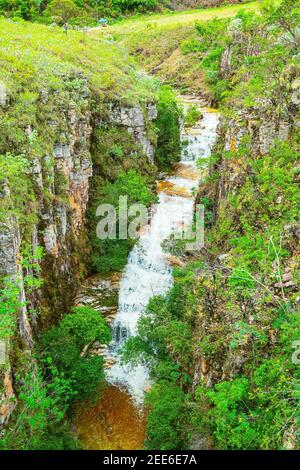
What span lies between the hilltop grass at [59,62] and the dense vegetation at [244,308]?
9084mm

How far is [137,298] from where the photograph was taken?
82.4 ft

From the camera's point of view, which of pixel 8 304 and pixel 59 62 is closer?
pixel 8 304

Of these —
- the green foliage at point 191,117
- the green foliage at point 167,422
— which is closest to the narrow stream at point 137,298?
the green foliage at point 167,422

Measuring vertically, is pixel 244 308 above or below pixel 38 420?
above

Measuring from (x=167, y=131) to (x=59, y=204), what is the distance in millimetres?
18174

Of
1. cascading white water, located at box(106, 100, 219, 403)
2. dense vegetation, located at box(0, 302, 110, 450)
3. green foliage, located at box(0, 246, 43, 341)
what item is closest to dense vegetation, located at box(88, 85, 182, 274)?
cascading white water, located at box(106, 100, 219, 403)

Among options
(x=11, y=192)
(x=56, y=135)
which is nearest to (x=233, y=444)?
(x=11, y=192)

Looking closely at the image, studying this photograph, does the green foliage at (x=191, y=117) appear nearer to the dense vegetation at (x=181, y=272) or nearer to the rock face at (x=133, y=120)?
the rock face at (x=133, y=120)

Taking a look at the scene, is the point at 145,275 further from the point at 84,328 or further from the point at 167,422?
the point at 167,422

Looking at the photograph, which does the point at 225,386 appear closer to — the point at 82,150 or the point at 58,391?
the point at 58,391

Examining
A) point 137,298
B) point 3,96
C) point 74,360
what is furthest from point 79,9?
point 74,360

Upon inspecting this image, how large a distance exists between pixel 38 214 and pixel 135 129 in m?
13.2

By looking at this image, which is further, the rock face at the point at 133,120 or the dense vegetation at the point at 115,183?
the rock face at the point at 133,120

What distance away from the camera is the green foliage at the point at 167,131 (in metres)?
38.2
